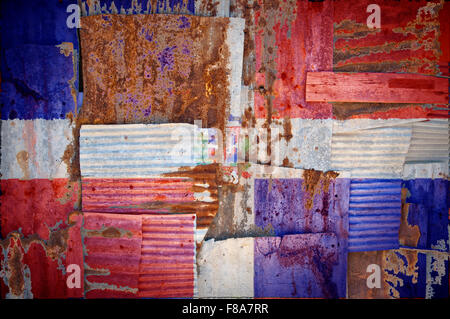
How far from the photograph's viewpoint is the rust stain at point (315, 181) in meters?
2.25

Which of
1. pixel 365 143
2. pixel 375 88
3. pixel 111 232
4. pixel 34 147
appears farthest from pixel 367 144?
pixel 34 147

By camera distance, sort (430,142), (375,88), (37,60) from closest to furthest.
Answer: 1. (37,60)
2. (375,88)
3. (430,142)

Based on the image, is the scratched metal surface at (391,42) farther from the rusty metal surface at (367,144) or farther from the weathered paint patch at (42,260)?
the weathered paint patch at (42,260)

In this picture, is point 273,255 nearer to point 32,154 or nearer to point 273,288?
point 273,288

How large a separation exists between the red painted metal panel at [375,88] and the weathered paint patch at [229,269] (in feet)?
4.96

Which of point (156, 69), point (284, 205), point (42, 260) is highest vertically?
point (156, 69)

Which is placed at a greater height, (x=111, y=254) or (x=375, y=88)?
(x=375, y=88)

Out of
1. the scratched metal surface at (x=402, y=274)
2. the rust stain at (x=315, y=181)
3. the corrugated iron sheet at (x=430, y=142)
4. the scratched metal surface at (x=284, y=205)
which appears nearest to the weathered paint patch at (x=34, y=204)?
the scratched metal surface at (x=284, y=205)

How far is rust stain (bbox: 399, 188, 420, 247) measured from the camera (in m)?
2.40

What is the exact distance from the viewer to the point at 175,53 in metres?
2.15

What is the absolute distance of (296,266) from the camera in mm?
2252

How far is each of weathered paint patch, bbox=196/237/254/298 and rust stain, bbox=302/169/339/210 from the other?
0.70 m

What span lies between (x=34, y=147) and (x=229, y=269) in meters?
2.08

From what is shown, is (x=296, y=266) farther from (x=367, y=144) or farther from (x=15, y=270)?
(x=15, y=270)
